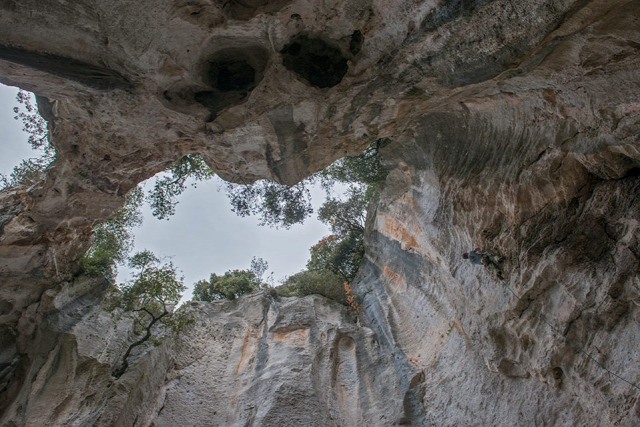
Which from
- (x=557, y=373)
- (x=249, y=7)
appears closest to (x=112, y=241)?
(x=249, y=7)

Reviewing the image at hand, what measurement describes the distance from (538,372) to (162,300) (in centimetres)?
1053

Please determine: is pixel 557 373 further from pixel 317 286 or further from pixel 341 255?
pixel 341 255

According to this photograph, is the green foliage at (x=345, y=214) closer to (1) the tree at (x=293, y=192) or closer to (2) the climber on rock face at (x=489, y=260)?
(1) the tree at (x=293, y=192)

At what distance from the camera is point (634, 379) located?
17.4 ft

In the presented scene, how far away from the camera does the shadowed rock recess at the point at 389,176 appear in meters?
5.88

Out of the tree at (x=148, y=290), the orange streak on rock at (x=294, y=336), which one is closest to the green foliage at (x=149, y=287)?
the tree at (x=148, y=290)

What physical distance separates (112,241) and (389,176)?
1126cm

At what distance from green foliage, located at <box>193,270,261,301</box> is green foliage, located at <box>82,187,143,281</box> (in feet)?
14.9

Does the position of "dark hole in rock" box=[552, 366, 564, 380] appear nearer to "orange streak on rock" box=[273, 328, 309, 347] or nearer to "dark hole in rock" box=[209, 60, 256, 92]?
"dark hole in rock" box=[209, 60, 256, 92]

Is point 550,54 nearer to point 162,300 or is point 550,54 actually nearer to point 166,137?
point 166,137

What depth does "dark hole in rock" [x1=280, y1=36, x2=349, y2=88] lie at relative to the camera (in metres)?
7.18

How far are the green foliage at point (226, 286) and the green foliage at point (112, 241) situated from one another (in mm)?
4554

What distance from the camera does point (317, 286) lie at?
1780 centimetres

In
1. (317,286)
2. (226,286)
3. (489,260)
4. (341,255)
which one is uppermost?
(341,255)
